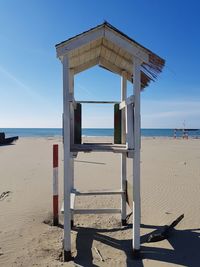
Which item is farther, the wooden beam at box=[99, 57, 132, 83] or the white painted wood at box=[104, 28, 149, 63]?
the wooden beam at box=[99, 57, 132, 83]

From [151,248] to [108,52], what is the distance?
367cm

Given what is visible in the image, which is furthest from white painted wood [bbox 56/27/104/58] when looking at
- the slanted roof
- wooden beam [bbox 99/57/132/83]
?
wooden beam [bbox 99/57/132/83]

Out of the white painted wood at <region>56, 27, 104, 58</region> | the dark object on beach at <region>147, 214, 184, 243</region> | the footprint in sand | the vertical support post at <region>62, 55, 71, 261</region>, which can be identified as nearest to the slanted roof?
the white painted wood at <region>56, 27, 104, 58</region>

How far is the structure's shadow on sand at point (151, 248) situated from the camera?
501 cm

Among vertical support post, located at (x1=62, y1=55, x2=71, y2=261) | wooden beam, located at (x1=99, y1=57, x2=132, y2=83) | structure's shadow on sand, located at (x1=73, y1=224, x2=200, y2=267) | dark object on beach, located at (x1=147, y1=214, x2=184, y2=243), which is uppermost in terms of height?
wooden beam, located at (x1=99, y1=57, x2=132, y2=83)

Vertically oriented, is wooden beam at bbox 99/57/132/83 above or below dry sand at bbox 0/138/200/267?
above

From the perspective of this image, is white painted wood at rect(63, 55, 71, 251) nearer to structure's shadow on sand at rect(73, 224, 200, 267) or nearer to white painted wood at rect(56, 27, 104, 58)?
white painted wood at rect(56, 27, 104, 58)

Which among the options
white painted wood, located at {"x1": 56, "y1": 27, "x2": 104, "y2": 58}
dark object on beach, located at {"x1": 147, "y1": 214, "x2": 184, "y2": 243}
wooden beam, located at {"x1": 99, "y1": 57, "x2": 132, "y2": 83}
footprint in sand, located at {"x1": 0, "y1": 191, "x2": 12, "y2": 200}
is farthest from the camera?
footprint in sand, located at {"x1": 0, "y1": 191, "x2": 12, "y2": 200}

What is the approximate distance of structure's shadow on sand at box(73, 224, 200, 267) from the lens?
501 centimetres

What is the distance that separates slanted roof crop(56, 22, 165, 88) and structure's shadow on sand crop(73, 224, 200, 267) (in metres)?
3.02

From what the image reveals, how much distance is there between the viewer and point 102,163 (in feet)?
55.6

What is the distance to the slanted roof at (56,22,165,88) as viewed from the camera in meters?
4.99

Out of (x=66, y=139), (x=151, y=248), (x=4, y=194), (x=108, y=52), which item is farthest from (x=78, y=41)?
(x=4, y=194)

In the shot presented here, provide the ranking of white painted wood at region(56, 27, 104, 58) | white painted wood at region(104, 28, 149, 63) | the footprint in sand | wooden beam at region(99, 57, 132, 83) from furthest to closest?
the footprint in sand < wooden beam at region(99, 57, 132, 83) < white painted wood at region(104, 28, 149, 63) < white painted wood at region(56, 27, 104, 58)
